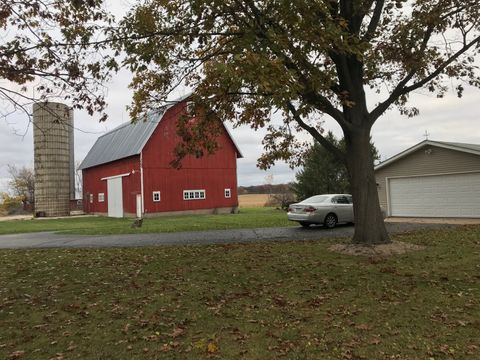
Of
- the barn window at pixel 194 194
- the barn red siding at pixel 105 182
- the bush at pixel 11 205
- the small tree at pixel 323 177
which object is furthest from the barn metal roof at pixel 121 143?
the bush at pixel 11 205

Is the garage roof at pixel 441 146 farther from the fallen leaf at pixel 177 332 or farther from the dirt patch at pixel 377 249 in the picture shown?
the fallen leaf at pixel 177 332

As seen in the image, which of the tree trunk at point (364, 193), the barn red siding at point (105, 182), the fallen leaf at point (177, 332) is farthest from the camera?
the barn red siding at point (105, 182)

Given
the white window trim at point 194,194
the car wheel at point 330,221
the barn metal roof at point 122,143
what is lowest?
the car wheel at point 330,221

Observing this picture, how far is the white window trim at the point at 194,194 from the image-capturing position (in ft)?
109

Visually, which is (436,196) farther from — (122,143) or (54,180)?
(54,180)

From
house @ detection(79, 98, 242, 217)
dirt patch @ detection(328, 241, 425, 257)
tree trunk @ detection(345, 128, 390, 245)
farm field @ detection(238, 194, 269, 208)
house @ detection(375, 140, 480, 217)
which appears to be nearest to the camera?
dirt patch @ detection(328, 241, 425, 257)

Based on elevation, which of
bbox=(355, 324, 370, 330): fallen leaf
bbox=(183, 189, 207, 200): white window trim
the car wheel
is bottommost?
bbox=(355, 324, 370, 330): fallen leaf

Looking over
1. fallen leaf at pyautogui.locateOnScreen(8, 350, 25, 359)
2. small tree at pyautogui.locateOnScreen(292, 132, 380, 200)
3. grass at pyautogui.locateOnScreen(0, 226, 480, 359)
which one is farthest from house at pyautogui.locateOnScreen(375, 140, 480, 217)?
fallen leaf at pyautogui.locateOnScreen(8, 350, 25, 359)

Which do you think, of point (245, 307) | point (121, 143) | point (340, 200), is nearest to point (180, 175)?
point (121, 143)

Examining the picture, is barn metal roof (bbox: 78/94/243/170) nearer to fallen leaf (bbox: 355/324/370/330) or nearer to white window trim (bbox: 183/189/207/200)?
white window trim (bbox: 183/189/207/200)

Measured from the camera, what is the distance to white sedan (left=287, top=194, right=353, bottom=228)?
18766 millimetres

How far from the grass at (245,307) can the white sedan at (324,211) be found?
8191 millimetres

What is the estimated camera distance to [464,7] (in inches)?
432

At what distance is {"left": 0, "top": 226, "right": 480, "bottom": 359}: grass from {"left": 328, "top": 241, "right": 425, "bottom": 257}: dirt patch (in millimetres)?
512
